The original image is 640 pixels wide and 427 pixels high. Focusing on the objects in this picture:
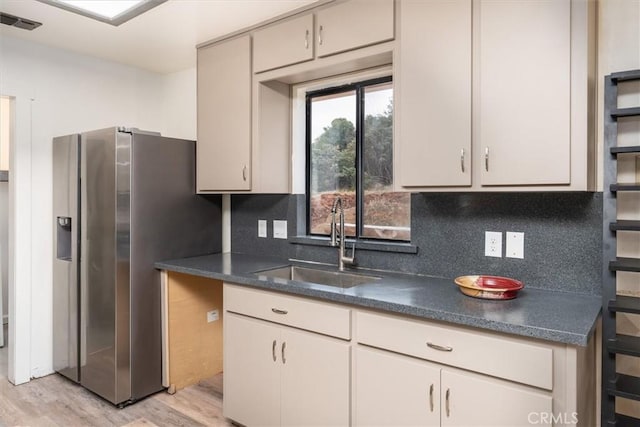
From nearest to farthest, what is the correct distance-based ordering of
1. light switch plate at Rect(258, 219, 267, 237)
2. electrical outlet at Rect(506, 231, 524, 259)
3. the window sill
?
1. electrical outlet at Rect(506, 231, 524, 259)
2. the window sill
3. light switch plate at Rect(258, 219, 267, 237)

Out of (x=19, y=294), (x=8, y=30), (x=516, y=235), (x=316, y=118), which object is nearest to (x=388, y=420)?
(x=516, y=235)

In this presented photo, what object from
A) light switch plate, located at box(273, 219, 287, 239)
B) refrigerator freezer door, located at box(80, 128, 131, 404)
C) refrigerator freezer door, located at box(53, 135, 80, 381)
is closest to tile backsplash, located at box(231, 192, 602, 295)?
light switch plate, located at box(273, 219, 287, 239)

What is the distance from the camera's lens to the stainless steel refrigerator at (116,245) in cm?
250

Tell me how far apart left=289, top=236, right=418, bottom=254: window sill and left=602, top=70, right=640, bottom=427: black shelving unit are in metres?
0.87

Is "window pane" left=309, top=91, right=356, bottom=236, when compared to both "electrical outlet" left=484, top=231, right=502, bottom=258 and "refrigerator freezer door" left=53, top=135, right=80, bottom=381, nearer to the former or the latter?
"electrical outlet" left=484, top=231, right=502, bottom=258

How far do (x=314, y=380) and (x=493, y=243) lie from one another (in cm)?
106

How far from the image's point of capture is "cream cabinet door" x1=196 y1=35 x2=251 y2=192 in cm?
259

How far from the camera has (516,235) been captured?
75.3 inches

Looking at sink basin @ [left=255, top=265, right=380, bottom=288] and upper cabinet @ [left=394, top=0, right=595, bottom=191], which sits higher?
upper cabinet @ [left=394, top=0, right=595, bottom=191]

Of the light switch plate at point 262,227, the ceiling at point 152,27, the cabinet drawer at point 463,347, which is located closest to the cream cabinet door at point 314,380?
the cabinet drawer at point 463,347

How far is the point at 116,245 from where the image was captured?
2475 millimetres

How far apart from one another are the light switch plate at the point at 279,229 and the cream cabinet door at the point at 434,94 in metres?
1.11

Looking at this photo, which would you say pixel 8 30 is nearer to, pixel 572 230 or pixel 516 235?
pixel 516 235

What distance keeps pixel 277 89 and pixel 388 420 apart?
1.97m
